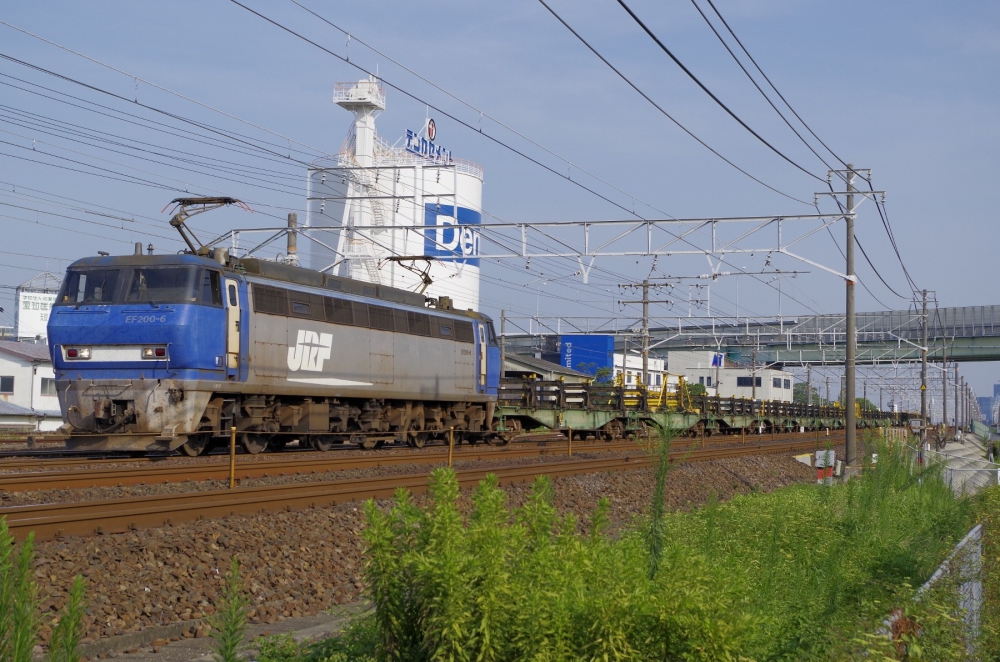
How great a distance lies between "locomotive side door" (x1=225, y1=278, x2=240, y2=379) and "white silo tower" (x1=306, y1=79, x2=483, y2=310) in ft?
106

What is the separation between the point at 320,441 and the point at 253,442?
2474mm

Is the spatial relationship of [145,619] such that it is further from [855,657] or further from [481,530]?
[855,657]

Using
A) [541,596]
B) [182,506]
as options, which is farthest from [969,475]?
[541,596]

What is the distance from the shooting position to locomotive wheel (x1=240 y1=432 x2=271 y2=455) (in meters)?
19.6

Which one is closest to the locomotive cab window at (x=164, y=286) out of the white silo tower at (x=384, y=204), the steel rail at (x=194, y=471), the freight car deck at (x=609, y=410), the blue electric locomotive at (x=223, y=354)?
the blue electric locomotive at (x=223, y=354)

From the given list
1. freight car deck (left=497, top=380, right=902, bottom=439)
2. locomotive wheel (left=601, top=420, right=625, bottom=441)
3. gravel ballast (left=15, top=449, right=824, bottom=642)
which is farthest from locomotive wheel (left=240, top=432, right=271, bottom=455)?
locomotive wheel (left=601, top=420, right=625, bottom=441)

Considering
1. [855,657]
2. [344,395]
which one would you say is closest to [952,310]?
[344,395]

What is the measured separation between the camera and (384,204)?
175ft

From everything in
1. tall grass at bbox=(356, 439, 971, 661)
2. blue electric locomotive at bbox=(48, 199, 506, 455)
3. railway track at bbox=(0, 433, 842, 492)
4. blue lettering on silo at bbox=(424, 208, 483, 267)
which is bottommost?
railway track at bbox=(0, 433, 842, 492)

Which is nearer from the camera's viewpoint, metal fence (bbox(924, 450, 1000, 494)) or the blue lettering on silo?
metal fence (bbox(924, 450, 1000, 494))

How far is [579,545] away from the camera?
516 centimetres

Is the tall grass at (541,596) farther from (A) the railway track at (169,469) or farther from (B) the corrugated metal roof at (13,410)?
(B) the corrugated metal roof at (13,410)

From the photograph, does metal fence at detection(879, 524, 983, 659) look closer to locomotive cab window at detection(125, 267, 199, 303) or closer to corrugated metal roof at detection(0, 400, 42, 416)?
locomotive cab window at detection(125, 267, 199, 303)

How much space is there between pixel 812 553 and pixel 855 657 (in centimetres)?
539
